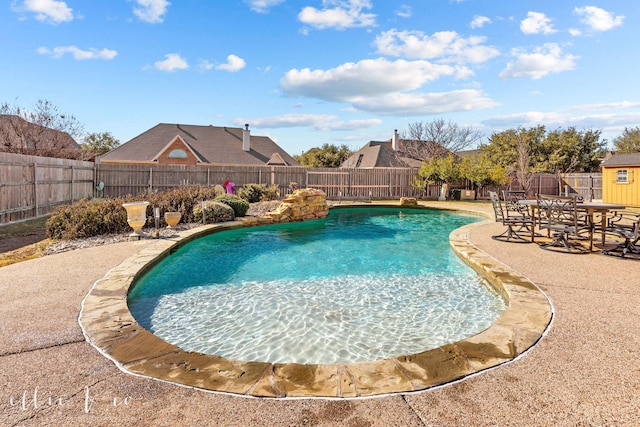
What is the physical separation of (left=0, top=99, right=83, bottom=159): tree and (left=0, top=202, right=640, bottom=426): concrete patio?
59.1ft

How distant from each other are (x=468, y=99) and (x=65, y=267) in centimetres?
1798

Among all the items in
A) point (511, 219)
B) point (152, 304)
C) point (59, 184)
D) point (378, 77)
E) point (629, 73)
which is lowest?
point (152, 304)

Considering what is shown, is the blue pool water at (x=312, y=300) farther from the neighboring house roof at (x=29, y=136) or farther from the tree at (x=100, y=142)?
the tree at (x=100, y=142)

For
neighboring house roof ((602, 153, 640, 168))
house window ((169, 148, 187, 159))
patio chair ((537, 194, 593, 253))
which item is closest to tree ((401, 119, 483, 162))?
neighboring house roof ((602, 153, 640, 168))

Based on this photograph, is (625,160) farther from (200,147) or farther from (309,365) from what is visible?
(200,147)

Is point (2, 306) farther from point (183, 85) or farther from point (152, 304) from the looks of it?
point (183, 85)

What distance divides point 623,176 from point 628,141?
2437cm

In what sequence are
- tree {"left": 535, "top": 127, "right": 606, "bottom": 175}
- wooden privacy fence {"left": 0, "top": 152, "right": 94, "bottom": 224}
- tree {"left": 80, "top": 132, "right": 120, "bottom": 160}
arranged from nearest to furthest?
wooden privacy fence {"left": 0, "top": 152, "right": 94, "bottom": 224} < tree {"left": 535, "top": 127, "right": 606, "bottom": 175} < tree {"left": 80, "top": 132, "right": 120, "bottom": 160}

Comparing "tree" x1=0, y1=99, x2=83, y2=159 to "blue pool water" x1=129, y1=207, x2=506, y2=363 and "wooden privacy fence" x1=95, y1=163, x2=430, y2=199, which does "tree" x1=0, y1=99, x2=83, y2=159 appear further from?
"blue pool water" x1=129, y1=207, x2=506, y2=363

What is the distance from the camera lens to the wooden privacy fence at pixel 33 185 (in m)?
8.77

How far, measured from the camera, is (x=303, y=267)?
6082 mm

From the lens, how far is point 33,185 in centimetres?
995

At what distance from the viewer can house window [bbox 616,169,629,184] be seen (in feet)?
47.5

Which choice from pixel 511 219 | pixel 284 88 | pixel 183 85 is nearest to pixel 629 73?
pixel 511 219
